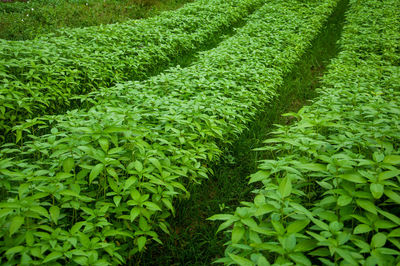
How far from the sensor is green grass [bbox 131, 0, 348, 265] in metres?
2.23

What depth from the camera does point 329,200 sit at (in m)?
1.53

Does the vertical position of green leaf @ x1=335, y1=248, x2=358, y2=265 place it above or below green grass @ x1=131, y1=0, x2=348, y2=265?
above

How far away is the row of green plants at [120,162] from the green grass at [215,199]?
0.58 ft

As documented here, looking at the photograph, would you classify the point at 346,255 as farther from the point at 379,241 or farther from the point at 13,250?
the point at 13,250

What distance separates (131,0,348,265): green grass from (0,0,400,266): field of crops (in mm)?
69

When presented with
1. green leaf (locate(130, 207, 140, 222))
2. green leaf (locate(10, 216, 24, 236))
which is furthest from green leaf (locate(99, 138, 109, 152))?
green leaf (locate(10, 216, 24, 236))

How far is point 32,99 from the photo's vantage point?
10.2 ft

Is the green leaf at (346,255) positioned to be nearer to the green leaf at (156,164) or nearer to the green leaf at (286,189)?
the green leaf at (286,189)

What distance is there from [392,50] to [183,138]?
5234mm

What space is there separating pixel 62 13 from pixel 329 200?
9.36m

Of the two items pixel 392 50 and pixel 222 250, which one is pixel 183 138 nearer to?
pixel 222 250

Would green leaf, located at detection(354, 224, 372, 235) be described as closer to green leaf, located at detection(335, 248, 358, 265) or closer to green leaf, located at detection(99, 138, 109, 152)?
green leaf, located at detection(335, 248, 358, 265)

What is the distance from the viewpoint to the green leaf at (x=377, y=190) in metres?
1.37

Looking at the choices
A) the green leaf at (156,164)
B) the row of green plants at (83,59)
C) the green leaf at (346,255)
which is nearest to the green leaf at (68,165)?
the green leaf at (156,164)
